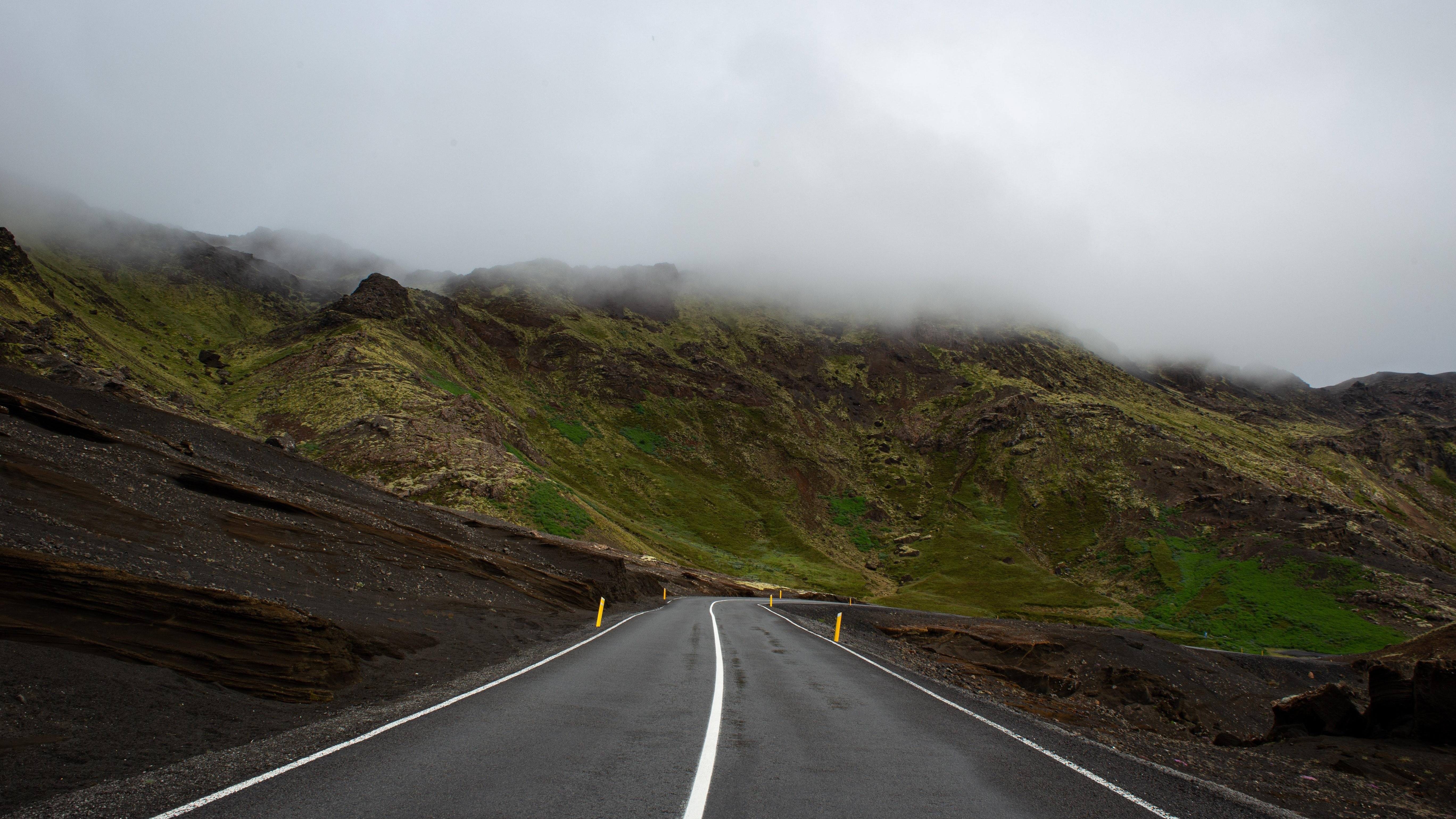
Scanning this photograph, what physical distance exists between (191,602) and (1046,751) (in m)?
13.5

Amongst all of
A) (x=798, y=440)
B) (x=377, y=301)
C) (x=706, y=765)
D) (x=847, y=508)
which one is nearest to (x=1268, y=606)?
(x=847, y=508)

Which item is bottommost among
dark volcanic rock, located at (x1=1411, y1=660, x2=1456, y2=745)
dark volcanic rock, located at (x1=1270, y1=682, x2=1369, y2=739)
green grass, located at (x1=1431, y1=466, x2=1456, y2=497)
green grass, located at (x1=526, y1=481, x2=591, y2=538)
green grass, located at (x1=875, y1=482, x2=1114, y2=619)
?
green grass, located at (x1=875, y1=482, x2=1114, y2=619)

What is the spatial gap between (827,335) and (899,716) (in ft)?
554

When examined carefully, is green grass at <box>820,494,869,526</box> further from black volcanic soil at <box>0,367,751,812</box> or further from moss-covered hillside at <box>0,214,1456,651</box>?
black volcanic soil at <box>0,367,751,812</box>

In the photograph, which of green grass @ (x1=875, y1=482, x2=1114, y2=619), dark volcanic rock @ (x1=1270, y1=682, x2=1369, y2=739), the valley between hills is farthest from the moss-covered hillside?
dark volcanic rock @ (x1=1270, y1=682, x2=1369, y2=739)

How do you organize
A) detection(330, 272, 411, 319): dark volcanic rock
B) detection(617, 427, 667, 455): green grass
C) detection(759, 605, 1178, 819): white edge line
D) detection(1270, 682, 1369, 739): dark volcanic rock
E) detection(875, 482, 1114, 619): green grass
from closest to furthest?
detection(759, 605, 1178, 819): white edge line → detection(1270, 682, 1369, 739): dark volcanic rock → detection(875, 482, 1114, 619): green grass → detection(330, 272, 411, 319): dark volcanic rock → detection(617, 427, 667, 455): green grass

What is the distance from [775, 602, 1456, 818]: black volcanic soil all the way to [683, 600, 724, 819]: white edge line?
6297 mm

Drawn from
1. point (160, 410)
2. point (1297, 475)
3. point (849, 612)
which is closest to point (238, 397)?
point (160, 410)

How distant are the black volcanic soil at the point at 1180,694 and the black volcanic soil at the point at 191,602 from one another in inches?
502

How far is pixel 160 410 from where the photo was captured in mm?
33875

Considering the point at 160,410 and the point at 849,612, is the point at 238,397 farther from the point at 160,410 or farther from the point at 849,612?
the point at 849,612

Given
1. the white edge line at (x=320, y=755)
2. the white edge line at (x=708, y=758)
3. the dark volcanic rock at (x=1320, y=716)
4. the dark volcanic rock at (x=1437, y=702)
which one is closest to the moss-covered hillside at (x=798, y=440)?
the white edge line at (x=320, y=755)

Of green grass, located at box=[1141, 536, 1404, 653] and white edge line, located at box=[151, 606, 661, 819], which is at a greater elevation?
white edge line, located at box=[151, 606, 661, 819]

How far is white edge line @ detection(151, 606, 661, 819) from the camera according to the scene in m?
4.75
